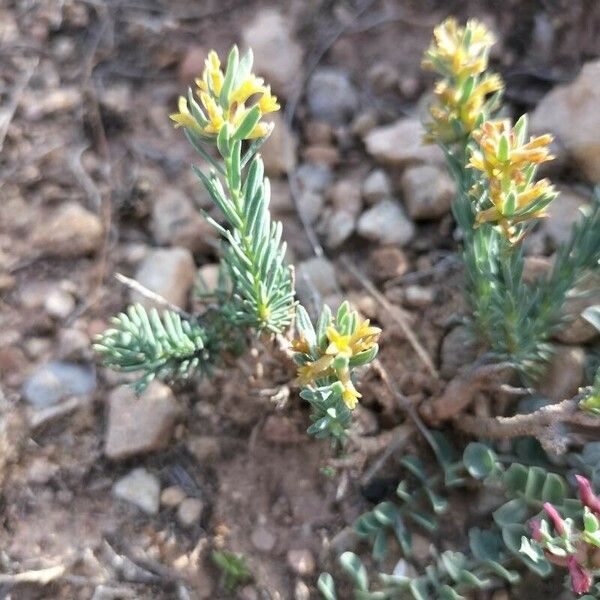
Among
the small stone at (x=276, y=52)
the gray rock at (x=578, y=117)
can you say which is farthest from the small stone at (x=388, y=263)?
the small stone at (x=276, y=52)

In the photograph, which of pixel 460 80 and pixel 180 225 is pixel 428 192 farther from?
pixel 180 225

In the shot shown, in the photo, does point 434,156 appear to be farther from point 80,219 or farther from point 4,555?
point 4,555

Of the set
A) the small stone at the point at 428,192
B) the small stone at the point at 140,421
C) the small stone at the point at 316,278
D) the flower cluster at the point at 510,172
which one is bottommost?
the small stone at the point at 140,421

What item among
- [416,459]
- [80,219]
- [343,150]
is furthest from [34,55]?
[416,459]

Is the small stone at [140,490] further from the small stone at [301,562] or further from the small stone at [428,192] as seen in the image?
the small stone at [428,192]

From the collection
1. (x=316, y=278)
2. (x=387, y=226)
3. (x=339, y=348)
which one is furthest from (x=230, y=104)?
(x=387, y=226)

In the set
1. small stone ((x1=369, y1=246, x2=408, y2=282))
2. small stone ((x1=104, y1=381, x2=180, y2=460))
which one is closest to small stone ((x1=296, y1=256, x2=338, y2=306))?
small stone ((x1=369, y1=246, x2=408, y2=282))

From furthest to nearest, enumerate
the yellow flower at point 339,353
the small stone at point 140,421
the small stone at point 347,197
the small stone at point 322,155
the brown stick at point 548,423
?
the small stone at point 322,155, the small stone at point 347,197, the small stone at point 140,421, the brown stick at point 548,423, the yellow flower at point 339,353
